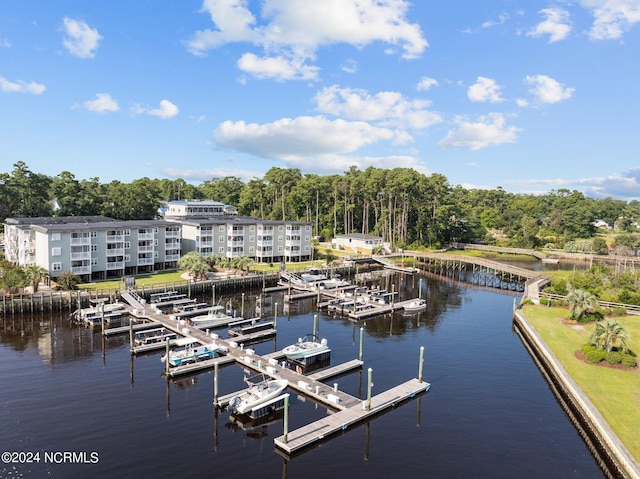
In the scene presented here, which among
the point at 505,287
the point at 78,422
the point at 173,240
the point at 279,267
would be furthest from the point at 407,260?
the point at 78,422

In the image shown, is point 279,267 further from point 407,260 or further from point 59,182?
point 59,182

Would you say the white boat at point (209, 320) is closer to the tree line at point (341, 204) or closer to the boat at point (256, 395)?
the boat at point (256, 395)

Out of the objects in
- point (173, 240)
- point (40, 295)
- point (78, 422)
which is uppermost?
point (173, 240)

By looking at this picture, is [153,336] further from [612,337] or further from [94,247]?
[612,337]

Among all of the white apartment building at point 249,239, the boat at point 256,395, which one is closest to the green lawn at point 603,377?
the boat at point 256,395

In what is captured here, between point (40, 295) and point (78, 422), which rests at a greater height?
point (40, 295)

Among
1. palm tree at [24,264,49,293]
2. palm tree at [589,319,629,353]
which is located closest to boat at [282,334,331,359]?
palm tree at [589,319,629,353]

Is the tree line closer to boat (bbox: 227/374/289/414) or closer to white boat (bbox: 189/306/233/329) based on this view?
white boat (bbox: 189/306/233/329)
